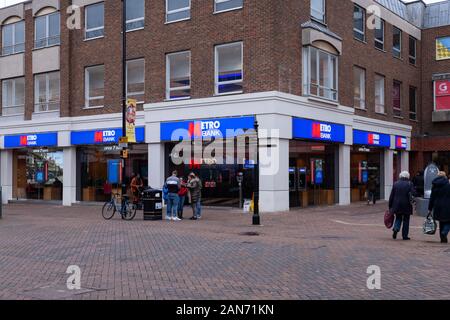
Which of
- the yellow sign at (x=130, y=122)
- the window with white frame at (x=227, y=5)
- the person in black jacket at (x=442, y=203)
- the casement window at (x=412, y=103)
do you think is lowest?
the person in black jacket at (x=442, y=203)

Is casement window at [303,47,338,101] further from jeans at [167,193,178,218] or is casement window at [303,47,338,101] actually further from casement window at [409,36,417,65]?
casement window at [409,36,417,65]

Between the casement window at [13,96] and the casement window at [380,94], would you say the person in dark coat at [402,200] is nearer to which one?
the casement window at [380,94]

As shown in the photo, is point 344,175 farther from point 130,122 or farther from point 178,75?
point 130,122

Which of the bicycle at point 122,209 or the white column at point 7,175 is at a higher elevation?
the white column at point 7,175

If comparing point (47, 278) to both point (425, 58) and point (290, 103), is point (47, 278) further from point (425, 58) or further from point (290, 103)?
point (425, 58)

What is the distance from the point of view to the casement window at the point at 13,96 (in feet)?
104

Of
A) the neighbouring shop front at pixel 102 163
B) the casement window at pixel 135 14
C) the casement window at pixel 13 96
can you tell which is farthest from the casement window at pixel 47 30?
the neighbouring shop front at pixel 102 163

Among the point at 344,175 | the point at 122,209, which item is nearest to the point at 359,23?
the point at 344,175

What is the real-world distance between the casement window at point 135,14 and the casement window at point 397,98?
16018 millimetres

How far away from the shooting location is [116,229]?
639 inches

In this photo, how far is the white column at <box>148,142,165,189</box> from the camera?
2512 cm

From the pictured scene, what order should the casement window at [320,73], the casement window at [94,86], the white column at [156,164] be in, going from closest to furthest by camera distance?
the casement window at [320,73], the white column at [156,164], the casement window at [94,86]

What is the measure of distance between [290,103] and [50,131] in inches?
564
